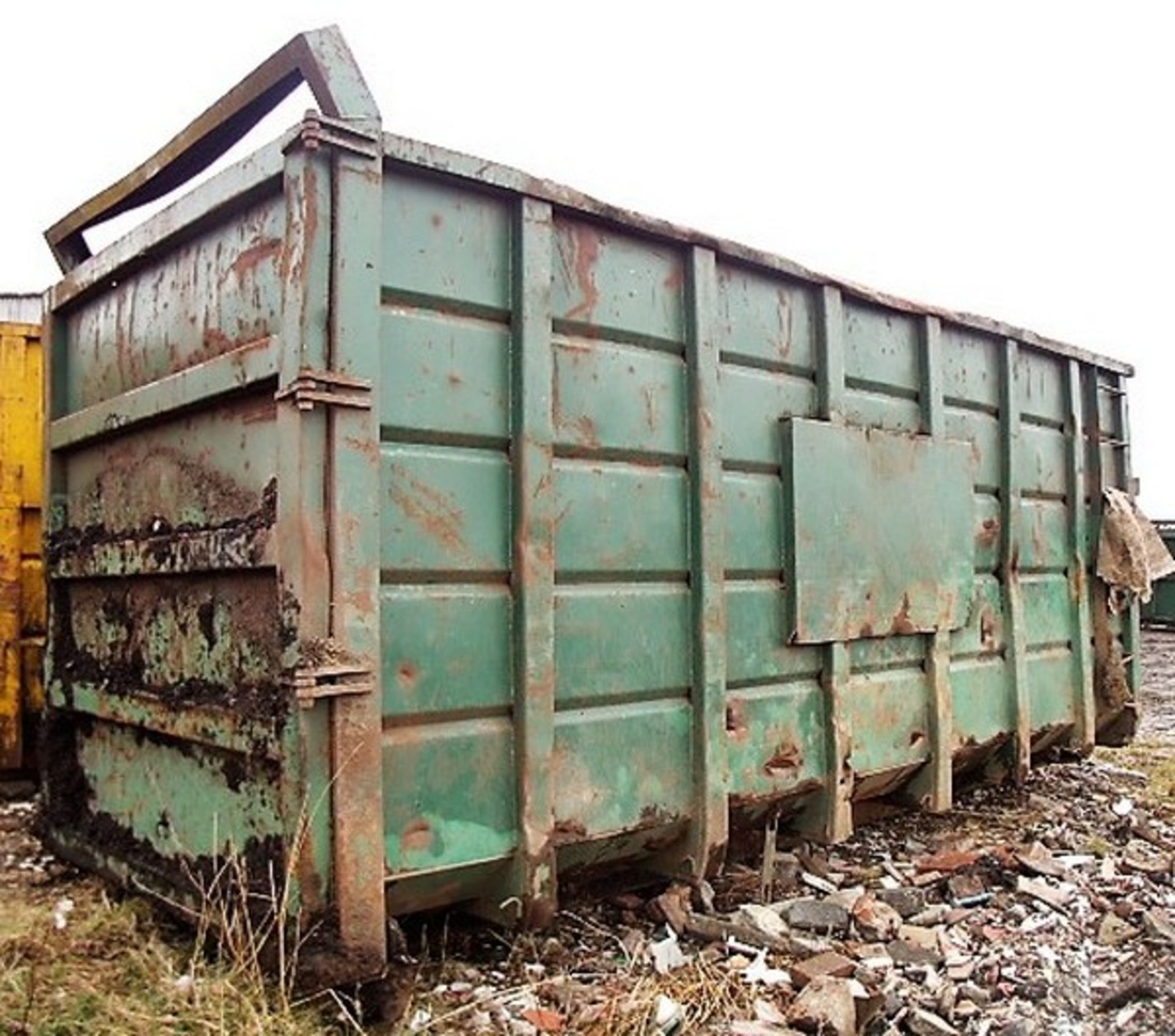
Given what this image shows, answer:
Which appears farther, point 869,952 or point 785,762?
point 785,762

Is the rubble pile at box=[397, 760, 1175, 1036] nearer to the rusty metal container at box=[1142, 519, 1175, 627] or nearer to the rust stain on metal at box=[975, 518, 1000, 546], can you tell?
the rust stain on metal at box=[975, 518, 1000, 546]

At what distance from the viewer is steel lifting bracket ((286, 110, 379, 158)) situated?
2516 mm

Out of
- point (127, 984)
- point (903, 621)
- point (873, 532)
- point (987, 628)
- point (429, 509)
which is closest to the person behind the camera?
point (127, 984)

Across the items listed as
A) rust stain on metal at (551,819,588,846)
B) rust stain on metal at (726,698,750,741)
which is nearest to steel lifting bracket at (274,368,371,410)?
rust stain on metal at (551,819,588,846)

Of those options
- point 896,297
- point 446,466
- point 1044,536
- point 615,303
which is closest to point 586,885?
point 446,466

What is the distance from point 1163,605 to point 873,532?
12601 mm

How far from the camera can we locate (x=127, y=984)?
2605mm

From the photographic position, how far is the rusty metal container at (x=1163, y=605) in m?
14.5

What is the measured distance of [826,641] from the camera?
3715 mm

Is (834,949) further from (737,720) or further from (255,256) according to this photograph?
(255,256)

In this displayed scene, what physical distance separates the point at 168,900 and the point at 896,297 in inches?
124

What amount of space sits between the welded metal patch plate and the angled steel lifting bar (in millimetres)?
1765

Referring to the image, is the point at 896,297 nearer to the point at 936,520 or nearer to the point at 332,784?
the point at 936,520

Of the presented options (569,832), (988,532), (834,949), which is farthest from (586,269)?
(988,532)
